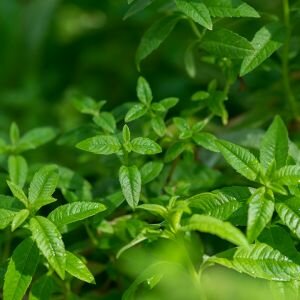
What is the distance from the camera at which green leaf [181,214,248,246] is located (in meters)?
0.88

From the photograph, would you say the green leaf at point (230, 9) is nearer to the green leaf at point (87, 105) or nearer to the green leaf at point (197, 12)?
the green leaf at point (197, 12)

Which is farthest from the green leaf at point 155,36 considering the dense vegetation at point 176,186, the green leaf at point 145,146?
the green leaf at point 145,146

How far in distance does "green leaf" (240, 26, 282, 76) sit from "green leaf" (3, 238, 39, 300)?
0.42 metres

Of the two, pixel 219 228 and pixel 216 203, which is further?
pixel 216 203

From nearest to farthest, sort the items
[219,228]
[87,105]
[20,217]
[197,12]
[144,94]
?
[219,228]
[20,217]
[197,12]
[144,94]
[87,105]

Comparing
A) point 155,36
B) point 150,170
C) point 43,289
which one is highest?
point 155,36

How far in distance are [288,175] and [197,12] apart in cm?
29

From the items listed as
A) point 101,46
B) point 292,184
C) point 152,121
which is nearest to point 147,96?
point 152,121

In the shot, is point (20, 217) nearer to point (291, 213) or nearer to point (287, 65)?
point (291, 213)

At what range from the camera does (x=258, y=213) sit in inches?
37.4

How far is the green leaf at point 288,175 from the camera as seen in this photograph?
98 centimetres

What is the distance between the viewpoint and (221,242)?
1.30m

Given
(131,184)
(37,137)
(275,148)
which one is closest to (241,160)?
(275,148)

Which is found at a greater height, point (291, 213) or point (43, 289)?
point (291, 213)
